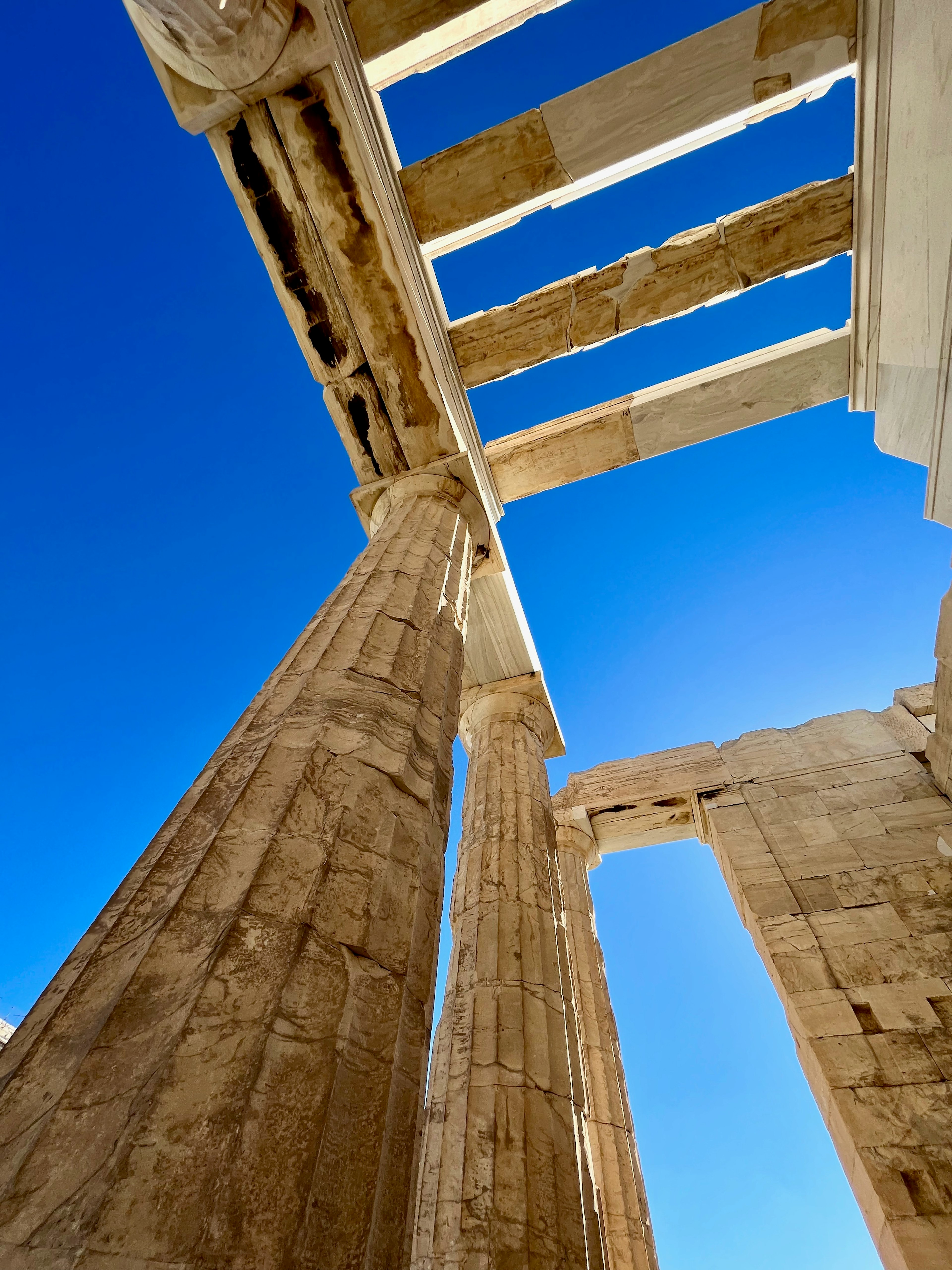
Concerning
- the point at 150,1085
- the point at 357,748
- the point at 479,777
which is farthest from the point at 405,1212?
the point at 479,777

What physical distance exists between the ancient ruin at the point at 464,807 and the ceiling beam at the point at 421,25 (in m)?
0.03

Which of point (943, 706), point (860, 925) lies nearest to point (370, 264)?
point (943, 706)

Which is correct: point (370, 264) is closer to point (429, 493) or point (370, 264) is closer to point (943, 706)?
point (429, 493)

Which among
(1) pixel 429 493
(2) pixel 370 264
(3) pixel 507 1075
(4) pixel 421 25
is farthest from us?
(1) pixel 429 493

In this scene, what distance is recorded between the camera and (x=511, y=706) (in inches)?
356

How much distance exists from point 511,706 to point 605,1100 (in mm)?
4910

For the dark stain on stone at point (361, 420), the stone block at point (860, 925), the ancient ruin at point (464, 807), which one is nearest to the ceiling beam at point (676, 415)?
the ancient ruin at point (464, 807)

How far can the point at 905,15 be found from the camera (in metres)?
5.00

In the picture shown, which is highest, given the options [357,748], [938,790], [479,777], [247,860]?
[938,790]

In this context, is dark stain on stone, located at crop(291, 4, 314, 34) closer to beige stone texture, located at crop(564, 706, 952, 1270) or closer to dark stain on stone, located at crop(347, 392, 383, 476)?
dark stain on stone, located at crop(347, 392, 383, 476)

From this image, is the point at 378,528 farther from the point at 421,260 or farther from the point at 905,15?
the point at 905,15

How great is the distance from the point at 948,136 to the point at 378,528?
5.45 m

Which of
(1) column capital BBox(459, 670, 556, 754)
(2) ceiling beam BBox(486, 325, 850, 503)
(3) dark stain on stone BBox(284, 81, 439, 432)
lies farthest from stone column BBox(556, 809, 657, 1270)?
(3) dark stain on stone BBox(284, 81, 439, 432)

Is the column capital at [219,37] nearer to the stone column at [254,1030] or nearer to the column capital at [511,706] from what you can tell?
the stone column at [254,1030]
